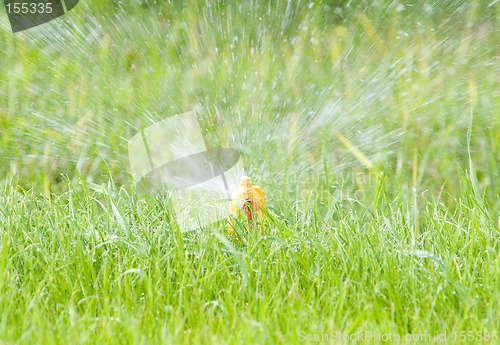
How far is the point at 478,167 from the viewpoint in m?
3.26

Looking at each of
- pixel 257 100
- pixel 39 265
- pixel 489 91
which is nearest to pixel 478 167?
pixel 489 91

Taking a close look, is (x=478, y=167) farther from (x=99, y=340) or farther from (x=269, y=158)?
(x=99, y=340)

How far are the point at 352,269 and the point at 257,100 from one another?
5.75 feet
